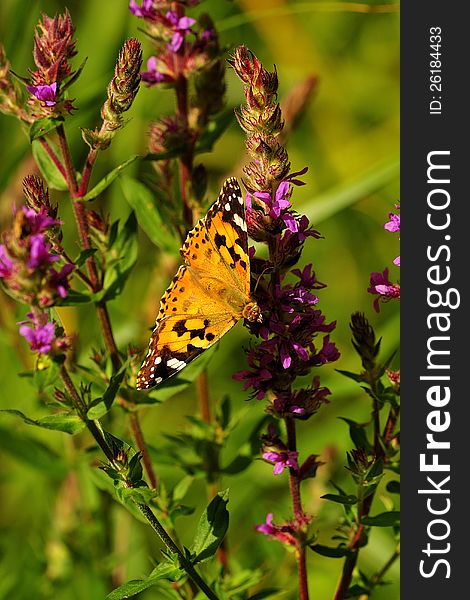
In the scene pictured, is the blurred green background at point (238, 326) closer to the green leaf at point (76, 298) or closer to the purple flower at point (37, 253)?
the green leaf at point (76, 298)

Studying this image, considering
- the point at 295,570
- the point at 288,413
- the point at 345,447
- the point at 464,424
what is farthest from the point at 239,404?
the point at 288,413

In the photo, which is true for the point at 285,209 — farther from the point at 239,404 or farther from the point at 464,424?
the point at 239,404

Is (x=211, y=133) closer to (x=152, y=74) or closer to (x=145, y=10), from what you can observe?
(x=152, y=74)

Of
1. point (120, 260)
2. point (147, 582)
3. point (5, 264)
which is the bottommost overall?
point (147, 582)

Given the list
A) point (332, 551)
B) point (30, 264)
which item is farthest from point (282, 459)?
point (30, 264)

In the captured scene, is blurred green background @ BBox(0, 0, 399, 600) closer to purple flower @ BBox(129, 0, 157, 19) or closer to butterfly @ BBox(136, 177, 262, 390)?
purple flower @ BBox(129, 0, 157, 19)
